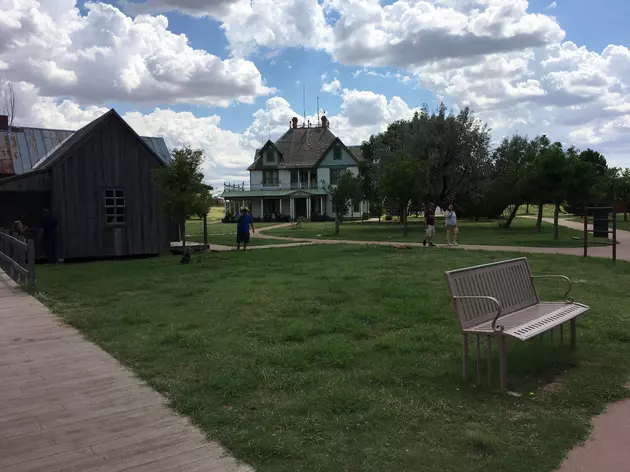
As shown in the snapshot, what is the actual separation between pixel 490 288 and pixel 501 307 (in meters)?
0.23

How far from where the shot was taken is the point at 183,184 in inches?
677

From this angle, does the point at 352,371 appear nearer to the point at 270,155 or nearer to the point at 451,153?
the point at 451,153

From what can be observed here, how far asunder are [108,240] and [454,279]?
54.0 ft

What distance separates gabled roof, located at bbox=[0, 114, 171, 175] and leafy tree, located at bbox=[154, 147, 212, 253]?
5608mm

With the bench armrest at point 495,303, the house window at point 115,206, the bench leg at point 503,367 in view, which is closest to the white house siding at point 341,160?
the house window at point 115,206

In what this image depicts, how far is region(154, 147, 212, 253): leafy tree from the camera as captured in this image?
55.8ft

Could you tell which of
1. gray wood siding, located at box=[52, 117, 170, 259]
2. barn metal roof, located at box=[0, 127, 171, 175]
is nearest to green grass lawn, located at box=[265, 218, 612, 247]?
gray wood siding, located at box=[52, 117, 170, 259]

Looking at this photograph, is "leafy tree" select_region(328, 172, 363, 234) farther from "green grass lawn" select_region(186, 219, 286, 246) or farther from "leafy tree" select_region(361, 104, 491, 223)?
"green grass lawn" select_region(186, 219, 286, 246)

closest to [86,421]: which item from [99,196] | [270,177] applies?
[99,196]

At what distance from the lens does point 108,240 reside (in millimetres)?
19516

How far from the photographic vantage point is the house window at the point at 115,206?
64.0ft

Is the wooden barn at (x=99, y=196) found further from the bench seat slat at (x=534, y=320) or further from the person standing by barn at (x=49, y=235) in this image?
the bench seat slat at (x=534, y=320)

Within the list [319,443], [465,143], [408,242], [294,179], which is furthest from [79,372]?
[294,179]

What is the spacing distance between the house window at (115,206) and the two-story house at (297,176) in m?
38.3
